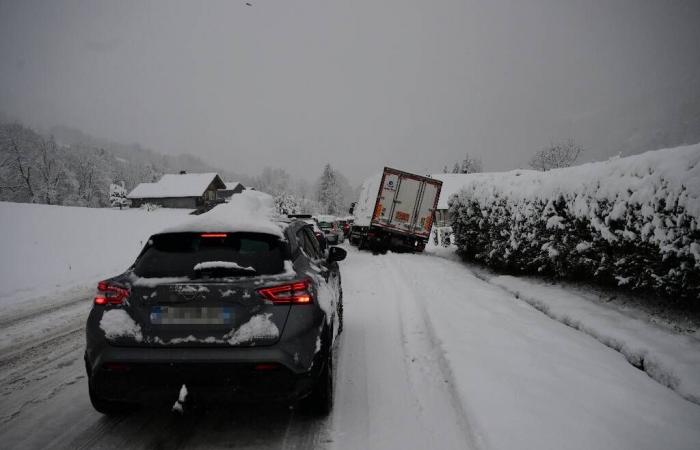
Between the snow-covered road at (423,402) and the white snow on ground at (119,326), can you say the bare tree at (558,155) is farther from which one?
the white snow on ground at (119,326)

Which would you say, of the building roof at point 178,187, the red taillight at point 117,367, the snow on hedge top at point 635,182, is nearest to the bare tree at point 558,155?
the snow on hedge top at point 635,182

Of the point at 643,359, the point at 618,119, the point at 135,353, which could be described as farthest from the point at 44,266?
the point at 618,119

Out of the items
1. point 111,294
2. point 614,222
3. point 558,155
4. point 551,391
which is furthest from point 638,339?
point 558,155

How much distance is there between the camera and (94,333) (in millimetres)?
2559

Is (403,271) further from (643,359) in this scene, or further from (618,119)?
(618,119)

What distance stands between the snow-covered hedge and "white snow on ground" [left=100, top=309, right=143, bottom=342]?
236 inches

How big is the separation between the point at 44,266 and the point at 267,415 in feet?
40.7

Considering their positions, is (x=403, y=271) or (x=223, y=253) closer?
(x=223, y=253)

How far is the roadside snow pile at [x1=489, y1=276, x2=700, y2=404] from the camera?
363cm

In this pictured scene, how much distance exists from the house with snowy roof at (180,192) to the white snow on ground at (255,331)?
62999 millimetres

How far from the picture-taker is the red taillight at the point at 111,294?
2.59m

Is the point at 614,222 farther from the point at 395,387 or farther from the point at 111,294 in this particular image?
the point at 111,294

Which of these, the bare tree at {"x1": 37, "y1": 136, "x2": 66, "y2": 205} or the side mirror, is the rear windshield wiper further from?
the bare tree at {"x1": 37, "y1": 136, "x2": 66, "y2": 205}

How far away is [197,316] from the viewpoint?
2.48 meters
